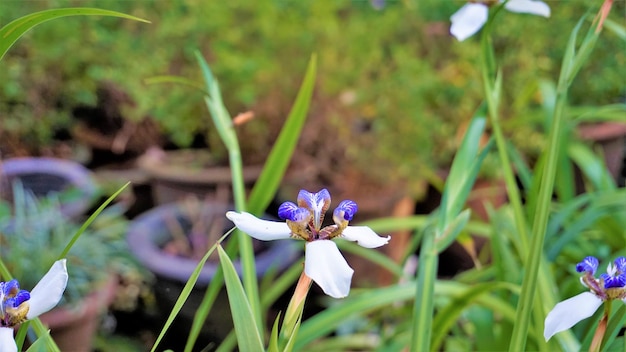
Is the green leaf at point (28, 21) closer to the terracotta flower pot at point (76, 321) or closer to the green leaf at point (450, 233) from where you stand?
the green leaf at point (450, 233)

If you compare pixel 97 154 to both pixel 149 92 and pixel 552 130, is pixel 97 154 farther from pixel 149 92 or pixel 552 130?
pixel 552 130

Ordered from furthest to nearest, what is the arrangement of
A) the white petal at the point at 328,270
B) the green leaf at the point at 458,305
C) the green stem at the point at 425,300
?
the green leaf at the point at 458,305, the green stem at the point at 425,300, the white petal at the point at 328,270

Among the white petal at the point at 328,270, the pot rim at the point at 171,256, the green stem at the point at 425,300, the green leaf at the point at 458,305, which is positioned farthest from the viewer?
the pot rim at the point at 171,256

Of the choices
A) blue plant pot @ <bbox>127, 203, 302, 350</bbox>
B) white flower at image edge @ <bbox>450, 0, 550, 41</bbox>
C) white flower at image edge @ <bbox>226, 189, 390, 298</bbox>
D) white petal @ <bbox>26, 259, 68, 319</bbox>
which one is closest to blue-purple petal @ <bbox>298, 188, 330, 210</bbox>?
white flower at image edge @ <bbox>226, 189, 390, 298</bbox>

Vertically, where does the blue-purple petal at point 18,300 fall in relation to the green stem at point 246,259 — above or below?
below

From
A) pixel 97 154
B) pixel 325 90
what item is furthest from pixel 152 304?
pixel 97 154

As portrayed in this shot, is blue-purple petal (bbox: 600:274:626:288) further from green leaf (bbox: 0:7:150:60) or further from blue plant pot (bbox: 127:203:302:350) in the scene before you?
blue plant pot (bbox: 127:203:302:350)

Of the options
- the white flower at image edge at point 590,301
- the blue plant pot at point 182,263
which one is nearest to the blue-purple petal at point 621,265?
the white flower at image edge at point 590,301
